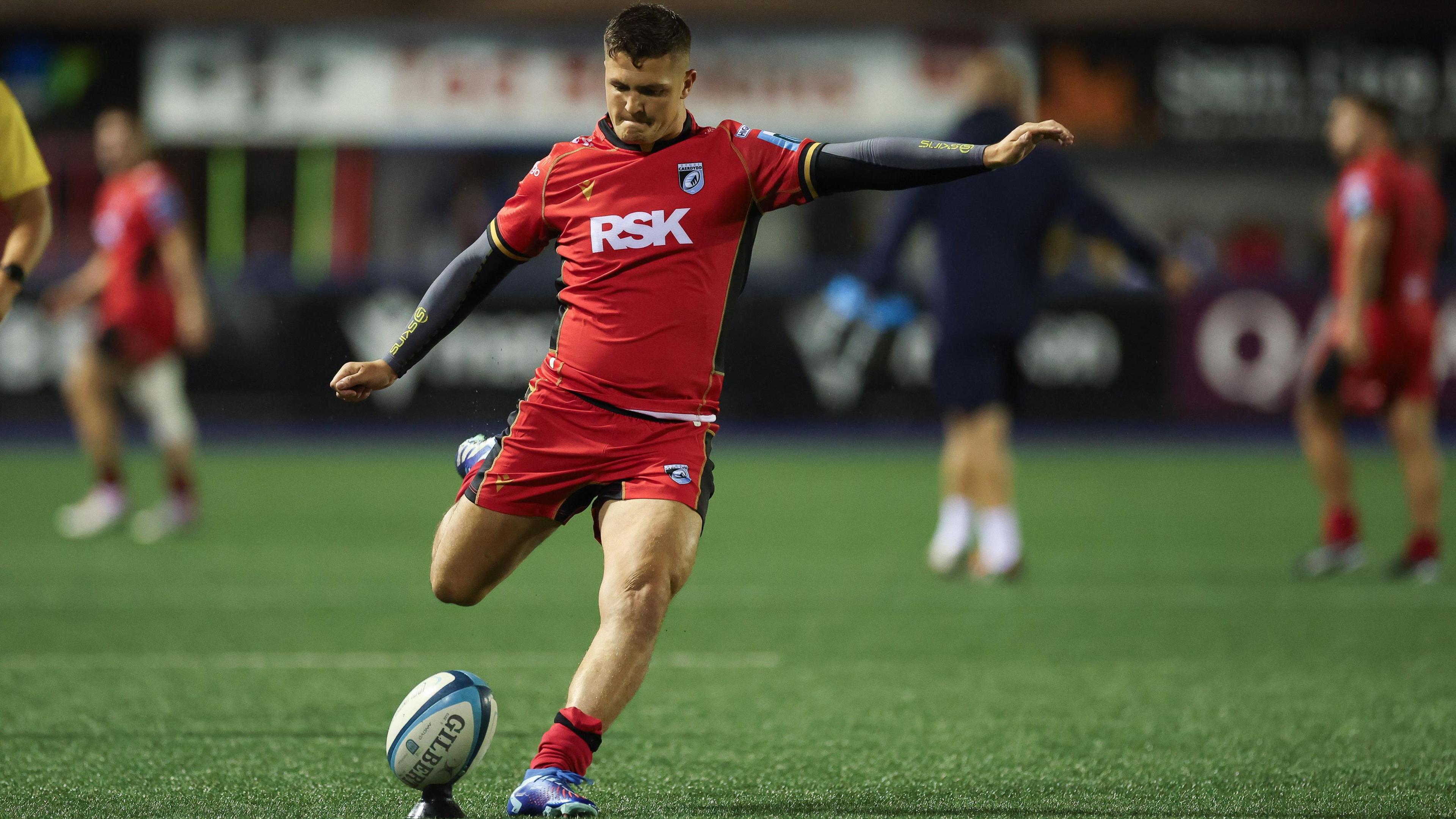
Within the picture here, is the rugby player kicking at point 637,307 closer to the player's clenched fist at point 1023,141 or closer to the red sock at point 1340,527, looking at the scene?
the player's clenched fist at point 1023,141

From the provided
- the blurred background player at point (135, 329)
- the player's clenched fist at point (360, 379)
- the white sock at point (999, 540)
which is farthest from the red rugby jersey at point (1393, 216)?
the blurred background player at point (135, 329)

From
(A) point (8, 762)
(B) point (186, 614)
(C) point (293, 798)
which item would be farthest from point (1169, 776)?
(B) point (186, 614)

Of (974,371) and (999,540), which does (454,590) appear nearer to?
(999,540)

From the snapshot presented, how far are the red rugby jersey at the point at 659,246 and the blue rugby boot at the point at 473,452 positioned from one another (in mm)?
278

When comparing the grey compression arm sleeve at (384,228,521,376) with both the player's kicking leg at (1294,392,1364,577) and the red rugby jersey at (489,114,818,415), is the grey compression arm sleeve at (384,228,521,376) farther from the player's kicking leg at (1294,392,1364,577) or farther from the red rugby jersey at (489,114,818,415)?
the player's kicking leg at (1294,392,1364,577)

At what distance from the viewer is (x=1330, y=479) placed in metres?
9.12

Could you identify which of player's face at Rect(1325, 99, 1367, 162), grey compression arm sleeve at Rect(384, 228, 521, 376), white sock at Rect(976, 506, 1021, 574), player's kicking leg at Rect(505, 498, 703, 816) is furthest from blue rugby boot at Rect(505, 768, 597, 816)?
player's face at Rect(1325, 99, 1367, 162)

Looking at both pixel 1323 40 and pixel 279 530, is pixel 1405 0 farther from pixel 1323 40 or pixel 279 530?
pixel 279 530

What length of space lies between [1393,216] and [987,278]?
1992 millimetres

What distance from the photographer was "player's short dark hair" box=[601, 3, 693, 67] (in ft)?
14.4

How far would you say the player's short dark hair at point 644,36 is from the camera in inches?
173

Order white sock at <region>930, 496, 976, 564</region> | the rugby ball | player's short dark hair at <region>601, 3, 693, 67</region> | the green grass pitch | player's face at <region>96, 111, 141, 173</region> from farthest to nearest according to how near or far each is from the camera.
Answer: player's face at <region>96, 111, 141, 173</region> < white sock at <region>930, 496, 976, 564</region> < the green grass pitch < player's short dark hair at <region>601, 3, 693, 67</region> < the rugby ball

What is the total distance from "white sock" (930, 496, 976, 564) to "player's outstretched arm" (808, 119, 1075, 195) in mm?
4856

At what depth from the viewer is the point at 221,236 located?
23031 millimetres
